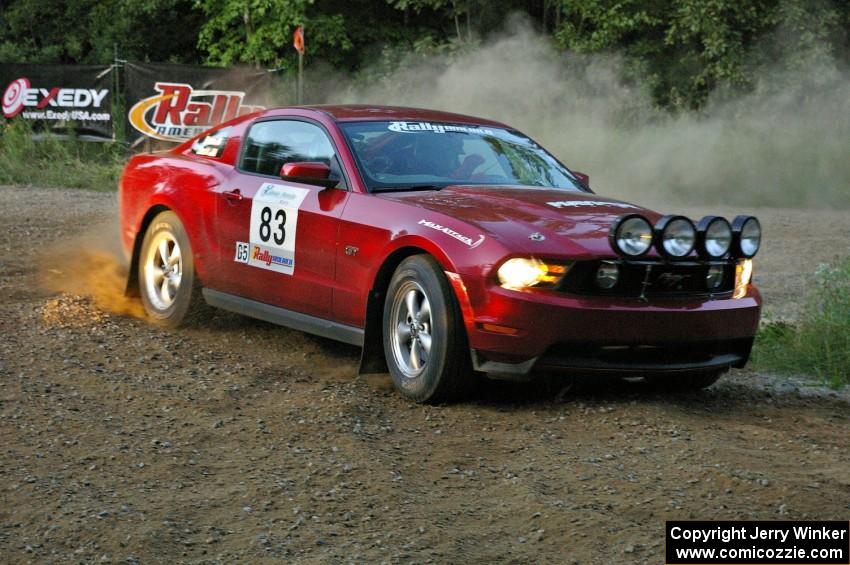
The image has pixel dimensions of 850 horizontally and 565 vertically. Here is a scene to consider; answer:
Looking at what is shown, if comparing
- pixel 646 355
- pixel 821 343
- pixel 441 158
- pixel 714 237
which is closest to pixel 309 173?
pixel 441 158

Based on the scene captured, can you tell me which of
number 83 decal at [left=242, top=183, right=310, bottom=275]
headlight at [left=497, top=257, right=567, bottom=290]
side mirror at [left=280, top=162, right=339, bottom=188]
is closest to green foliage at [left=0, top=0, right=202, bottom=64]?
number 83 decal at [left=242, top=183, right=310, bottom=275]

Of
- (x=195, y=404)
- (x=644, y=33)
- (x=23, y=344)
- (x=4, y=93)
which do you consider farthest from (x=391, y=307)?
(x=644, y=33)

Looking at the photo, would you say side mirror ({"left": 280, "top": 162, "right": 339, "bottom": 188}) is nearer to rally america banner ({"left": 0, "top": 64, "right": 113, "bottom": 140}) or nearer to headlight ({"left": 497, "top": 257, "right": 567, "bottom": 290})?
headlight ({"left": 497, "top": 257, "right": 567, "bottom": 290})

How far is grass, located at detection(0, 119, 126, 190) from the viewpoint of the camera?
60.1ft

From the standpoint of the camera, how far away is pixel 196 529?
13.6 ft

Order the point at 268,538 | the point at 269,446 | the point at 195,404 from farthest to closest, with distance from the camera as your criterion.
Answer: the point at 195,404 < the point at 269,446 < the point at 268,538

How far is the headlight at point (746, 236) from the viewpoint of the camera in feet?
19.9

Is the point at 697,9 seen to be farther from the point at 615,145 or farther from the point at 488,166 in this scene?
the point at 488,166

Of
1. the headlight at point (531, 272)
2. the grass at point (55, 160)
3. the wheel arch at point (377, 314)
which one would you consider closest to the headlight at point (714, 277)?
the headlight at point (531, 272)

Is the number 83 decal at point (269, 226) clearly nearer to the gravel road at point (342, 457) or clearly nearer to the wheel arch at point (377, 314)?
the gravel road at point (342, 457)

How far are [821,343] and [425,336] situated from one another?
9.08 feet

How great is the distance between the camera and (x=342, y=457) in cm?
507

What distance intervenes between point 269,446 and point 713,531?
1.94 metres

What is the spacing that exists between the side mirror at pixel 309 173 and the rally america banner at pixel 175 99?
13.9 metres
